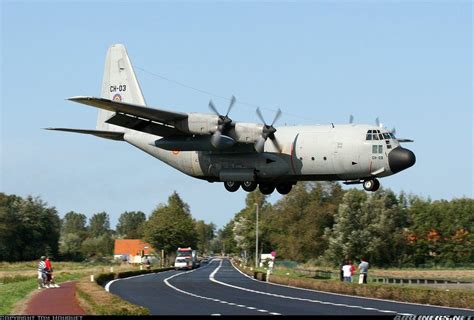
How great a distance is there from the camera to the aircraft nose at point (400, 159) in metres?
42.2

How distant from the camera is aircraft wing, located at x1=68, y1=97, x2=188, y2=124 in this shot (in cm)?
4225

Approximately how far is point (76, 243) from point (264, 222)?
6040 cm

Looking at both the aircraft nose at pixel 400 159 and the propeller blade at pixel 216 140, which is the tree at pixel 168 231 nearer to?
the propeller blade at pixel 216 140

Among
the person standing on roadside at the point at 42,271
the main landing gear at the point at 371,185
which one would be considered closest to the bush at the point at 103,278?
the person standing on roadside at the point at 42,271

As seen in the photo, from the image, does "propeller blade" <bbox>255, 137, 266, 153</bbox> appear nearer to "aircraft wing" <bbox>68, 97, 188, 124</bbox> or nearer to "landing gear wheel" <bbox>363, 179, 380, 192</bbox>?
"aircraft wing" <bbox>68, 97, 188, 124</bbox>

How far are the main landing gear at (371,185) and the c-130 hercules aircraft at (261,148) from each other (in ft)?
0.18

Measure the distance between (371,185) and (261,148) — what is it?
657 cm

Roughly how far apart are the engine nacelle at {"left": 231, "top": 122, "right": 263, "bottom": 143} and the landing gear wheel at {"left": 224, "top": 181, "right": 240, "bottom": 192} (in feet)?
8.53

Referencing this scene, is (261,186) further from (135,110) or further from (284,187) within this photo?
(135,110)

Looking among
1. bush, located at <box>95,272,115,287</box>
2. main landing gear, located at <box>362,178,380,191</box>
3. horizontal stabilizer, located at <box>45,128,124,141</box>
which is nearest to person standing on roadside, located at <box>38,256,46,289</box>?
bush, located at <box>95,272,115,287</box>

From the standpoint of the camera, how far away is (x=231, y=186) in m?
47.1

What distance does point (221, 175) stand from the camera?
46625 mm

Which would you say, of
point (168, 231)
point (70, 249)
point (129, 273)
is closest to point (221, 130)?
point (129, 273)

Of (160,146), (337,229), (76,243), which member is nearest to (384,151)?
(160,146)
